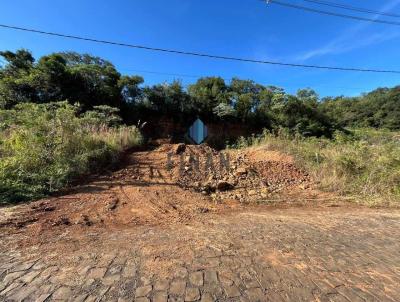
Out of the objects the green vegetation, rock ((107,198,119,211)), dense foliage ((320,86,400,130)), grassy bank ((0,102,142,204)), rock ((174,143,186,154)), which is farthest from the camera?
dense foliage ((320,86,400,130))

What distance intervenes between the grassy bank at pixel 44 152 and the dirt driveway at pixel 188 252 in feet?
2.01

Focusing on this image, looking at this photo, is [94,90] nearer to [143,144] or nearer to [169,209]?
[143,144]

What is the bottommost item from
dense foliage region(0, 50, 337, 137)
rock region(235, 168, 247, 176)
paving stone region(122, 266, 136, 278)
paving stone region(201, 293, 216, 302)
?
paving stone region(201, 293, 216, 302)

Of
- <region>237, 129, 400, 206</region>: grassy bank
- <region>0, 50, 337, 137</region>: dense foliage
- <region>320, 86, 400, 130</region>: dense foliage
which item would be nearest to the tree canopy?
<region>0, 50, 337, 137</region>: dense foliage

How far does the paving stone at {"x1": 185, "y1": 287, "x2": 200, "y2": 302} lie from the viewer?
202 centimetres

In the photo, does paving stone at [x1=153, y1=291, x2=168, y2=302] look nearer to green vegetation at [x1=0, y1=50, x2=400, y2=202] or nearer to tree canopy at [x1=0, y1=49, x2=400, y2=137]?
green vegetation at [x1=0, y1=50, x2=400, y2=202]

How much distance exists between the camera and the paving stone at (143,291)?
2043 millimetres

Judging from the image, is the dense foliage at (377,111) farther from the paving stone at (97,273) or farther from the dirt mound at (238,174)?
the paving stone at (97,273)

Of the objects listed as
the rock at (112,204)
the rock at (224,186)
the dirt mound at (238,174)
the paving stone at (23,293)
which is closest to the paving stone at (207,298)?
the paving stone at (23,293)

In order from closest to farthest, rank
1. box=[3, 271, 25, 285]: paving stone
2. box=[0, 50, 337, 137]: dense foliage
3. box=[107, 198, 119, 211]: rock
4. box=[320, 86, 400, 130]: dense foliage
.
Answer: box=[3, 271, 25, 285]: paving stone → box=[107, 198, 119, 211]: rock → box=[0, 50, 337, 137]: dense foliage → box=[320, 86, 400, 130]: dense foliage

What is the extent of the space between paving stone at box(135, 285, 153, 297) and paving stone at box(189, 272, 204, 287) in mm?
376

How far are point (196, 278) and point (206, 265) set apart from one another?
0.24 m

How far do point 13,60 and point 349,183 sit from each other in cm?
1524

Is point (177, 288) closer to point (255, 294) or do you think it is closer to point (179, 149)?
point (255, 294)
